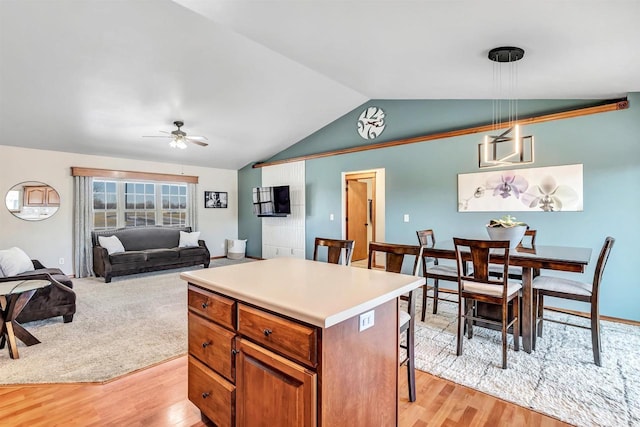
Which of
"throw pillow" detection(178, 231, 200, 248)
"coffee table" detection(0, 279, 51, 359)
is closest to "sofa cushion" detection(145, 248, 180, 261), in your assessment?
"throw pillow" detection(178, 231, 200, 248)

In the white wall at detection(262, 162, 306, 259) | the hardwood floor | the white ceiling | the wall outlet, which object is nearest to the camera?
the wall outlet

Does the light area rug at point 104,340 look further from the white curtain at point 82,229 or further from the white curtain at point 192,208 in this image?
the white curtain at point 192,208

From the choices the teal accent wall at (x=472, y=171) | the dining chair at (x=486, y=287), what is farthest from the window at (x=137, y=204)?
the dining chair at (x=486, y=287)

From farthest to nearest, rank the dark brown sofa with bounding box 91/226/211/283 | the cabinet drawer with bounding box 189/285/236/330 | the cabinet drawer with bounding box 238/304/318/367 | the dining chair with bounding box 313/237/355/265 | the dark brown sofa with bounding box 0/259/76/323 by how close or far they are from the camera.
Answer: the dark brown sofa with bounding box 91/226/211/283, the dark brown sofa with bounding box 0/259/76/323, the dining chair with bounding box 313/237/355/265, the cabinet drawer with bounding box 189/285/236/330, the cabinet drawer with bounding box 238/304/318/367

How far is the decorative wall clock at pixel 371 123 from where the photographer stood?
549 cm

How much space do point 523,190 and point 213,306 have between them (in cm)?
403

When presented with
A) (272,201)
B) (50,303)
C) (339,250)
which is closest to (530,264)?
(339,250)

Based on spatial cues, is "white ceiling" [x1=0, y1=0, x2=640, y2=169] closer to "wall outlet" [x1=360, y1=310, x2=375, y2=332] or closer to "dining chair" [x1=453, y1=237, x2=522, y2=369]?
"dining chair" [x1=453, y1=237, x2=522, y2=369]

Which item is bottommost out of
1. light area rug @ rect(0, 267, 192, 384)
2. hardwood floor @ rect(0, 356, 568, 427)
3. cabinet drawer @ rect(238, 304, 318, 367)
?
hardwood floor @ rect(0, 356, 568, 427)

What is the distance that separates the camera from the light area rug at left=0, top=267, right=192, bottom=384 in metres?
2.41

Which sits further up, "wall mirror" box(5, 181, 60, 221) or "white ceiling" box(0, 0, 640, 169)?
"white ceiling" box(0, 0, 640, 169)

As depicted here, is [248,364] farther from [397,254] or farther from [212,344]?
[397,254]

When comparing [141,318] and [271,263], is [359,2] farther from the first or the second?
[141,318]

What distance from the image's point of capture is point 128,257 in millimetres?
5605
